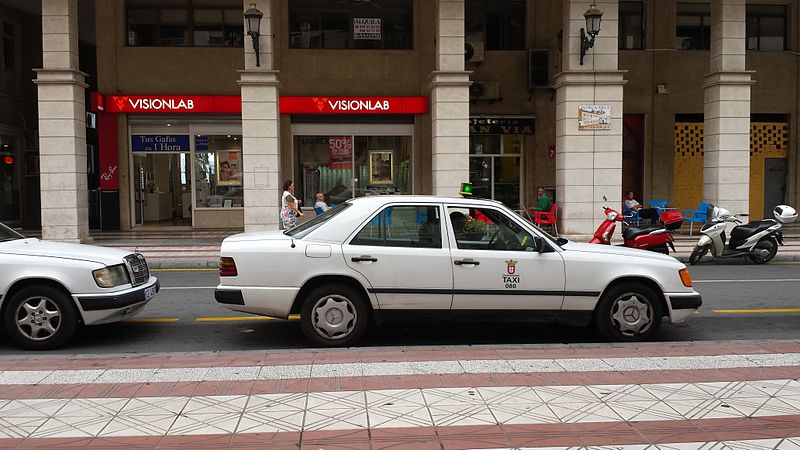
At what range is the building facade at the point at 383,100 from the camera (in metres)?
21.1

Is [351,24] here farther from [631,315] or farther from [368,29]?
[631,315]

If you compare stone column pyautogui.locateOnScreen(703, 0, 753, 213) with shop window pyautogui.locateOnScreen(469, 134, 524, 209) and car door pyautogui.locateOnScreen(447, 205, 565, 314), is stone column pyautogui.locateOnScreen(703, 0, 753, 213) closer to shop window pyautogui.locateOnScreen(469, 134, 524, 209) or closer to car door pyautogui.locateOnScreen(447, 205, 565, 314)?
shop window pyautogui.locateOnScreen(469, 134, 524, 209)

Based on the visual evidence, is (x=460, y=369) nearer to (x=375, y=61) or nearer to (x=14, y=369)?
(x=14, y=369)

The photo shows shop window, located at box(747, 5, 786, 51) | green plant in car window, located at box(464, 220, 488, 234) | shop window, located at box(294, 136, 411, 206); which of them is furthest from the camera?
shop window, located at box(747, 5, 786, 51)

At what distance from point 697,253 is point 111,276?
11810 millimetres

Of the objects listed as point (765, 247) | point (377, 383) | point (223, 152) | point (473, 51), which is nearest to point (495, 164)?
point (473, 51)

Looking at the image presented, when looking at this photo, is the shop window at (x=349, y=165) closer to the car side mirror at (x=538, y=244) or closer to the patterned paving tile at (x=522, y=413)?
the car side mirror at (x=538, y=244)

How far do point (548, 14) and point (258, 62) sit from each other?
390 inches

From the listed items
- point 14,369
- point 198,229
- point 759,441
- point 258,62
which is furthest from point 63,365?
point 198,229

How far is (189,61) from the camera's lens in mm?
21125

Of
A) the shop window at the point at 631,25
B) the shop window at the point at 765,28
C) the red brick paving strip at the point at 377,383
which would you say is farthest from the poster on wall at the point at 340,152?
the red brick paving strip at the point at 377,383

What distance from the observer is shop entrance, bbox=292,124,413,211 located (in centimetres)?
2161

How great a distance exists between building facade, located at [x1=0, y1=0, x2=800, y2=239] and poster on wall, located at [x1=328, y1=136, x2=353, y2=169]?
0.11ft

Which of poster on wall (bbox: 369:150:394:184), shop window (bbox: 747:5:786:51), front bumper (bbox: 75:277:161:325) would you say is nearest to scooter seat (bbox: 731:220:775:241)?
poster on wall (bbox: 369:150:394:184)
